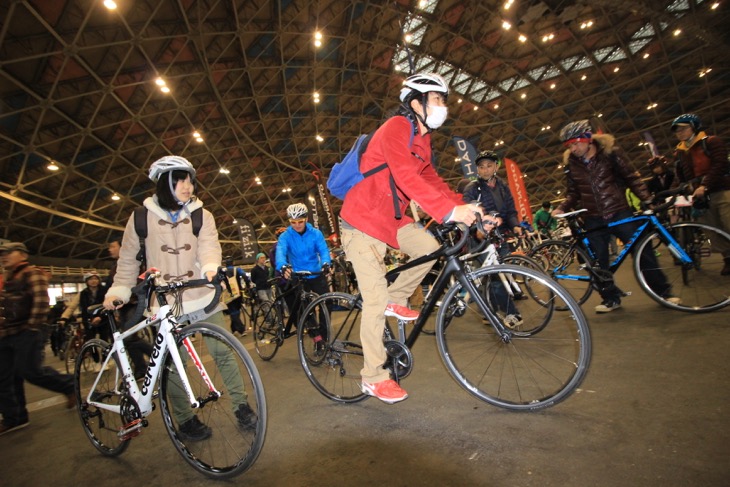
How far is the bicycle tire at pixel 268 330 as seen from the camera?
526cm

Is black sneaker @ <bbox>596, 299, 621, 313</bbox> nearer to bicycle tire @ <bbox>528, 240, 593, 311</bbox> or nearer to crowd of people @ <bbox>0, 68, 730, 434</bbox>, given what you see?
crowd of people @ <bbox>0, 68, 730, 434</bbox>

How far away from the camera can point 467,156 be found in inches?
540

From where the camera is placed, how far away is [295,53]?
70.0ft

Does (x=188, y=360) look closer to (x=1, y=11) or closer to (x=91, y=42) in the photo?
(x=1, y=11)

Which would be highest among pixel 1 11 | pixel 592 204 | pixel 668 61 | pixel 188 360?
pixel 668 61

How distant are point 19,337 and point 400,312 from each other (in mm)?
4372

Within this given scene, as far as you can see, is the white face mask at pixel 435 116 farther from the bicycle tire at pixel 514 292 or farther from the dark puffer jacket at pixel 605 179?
the dark puffer jacket at pixel 605 179

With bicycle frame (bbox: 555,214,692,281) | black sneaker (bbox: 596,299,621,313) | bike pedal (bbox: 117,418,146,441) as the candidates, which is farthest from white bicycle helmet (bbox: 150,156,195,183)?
black sneaker (bbox: 596,299,621,313)

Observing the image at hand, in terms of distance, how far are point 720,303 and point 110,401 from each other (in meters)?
5.53

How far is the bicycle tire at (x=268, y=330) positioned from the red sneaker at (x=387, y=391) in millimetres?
2972

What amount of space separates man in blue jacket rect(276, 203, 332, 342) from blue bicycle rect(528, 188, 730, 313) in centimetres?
326

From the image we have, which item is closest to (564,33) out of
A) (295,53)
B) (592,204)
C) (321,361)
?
(295,53)

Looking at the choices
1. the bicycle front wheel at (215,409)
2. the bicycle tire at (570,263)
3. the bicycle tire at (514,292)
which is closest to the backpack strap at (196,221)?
the bicycle front wheel at (215,409)

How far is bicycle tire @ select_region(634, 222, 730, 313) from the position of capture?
11.5 feet
